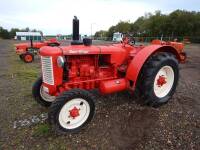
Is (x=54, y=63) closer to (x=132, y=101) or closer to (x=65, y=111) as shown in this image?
(x=65, y=111)

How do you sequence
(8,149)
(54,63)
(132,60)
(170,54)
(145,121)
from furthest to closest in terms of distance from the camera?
1. (170,54)
2. (132,60)
3. (145,121)
4. (54,63)
5. (8,149)

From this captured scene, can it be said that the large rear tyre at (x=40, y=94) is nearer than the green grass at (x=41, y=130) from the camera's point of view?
No

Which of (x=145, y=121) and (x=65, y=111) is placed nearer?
(x=65, y=111)

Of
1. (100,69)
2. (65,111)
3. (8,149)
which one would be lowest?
(8,149)

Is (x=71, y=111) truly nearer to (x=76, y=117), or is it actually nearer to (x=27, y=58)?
(x=76, y=117)

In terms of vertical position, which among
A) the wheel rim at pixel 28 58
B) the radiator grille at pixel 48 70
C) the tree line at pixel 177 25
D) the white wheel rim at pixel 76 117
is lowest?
the white wheel rim at pixel 76 117

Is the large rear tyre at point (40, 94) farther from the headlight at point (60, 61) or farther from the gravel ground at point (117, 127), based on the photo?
the headlight at point (60, 61)

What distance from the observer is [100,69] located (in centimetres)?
493

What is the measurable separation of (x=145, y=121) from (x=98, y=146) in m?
1.25

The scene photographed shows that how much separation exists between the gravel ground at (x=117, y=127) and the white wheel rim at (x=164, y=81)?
346 mm

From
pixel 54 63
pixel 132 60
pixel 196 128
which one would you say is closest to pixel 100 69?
pixel 132 60

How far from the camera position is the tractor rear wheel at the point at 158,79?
481 centimetres

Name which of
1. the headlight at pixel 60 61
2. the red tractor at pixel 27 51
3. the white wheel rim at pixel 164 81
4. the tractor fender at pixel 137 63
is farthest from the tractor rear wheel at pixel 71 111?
the red tractor at pixel 27 51

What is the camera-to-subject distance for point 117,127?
426cm
